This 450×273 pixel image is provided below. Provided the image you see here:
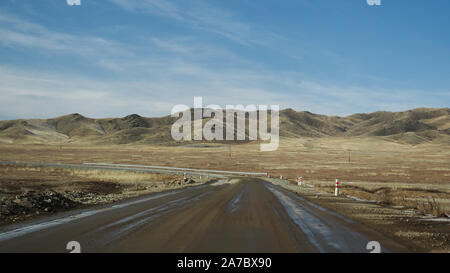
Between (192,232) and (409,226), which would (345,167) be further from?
(192,232)

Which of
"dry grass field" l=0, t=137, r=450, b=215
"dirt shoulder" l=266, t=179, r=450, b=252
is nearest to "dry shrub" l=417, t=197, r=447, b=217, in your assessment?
"dirt shoulder" l=266, t=179, r=450, b=252

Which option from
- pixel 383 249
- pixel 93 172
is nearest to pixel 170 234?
pixel 383 249

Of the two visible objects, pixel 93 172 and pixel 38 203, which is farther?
pixel 93 172

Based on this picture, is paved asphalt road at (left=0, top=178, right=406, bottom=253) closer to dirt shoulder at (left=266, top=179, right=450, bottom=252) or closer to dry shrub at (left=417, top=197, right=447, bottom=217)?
dirt shoulder at (left=266, top=179, right=450, bottom=252)

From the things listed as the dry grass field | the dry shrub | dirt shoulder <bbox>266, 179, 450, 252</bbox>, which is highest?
dirt shoulder <bbox>266, 179, 450, 252</bbox>

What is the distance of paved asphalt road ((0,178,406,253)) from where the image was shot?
748cm

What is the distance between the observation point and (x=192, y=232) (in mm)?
9031

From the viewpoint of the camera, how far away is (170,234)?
28.6ft

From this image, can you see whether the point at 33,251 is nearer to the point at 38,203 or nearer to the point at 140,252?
the point at 140,252

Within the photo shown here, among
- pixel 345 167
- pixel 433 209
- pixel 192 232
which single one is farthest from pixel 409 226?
pixel 345 167

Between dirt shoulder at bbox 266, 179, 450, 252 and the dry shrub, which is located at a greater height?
dirt shoulder at bbox 266, 179, 450, 252

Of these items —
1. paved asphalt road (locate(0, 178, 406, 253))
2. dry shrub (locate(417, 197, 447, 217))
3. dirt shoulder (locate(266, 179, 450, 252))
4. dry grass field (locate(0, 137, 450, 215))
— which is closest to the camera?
paved asphalt road (locate(0, 178, 406, 253))

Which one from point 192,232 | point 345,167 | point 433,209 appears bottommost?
point 345,167
